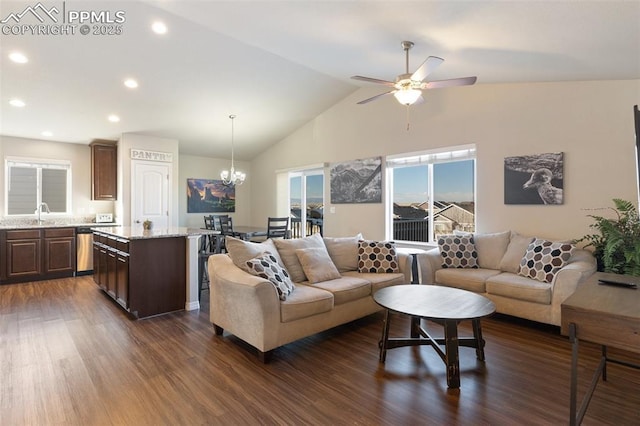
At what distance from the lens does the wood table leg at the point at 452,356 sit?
231cm

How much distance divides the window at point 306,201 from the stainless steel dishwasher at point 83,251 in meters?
4.10

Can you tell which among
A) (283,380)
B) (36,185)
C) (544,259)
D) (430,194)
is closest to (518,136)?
(430,194)

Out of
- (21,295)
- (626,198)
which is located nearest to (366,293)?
(626,198)

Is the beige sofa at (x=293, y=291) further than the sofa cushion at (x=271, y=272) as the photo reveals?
No

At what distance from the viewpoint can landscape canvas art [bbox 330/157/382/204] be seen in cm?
597

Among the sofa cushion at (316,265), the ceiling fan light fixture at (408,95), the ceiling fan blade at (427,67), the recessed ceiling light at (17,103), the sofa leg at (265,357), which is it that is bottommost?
the sofa leg at (265,357)

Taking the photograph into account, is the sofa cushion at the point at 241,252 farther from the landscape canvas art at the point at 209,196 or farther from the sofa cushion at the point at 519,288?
the landscape canvas art at the point at 209,196

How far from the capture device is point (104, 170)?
21.3ft

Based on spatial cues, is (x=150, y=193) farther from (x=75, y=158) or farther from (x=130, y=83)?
(x=130, y=83)

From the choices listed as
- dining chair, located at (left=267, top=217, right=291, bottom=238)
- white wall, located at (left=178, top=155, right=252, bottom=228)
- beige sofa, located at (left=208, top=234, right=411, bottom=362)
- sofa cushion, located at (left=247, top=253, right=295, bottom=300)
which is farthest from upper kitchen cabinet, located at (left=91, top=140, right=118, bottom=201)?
sofa cushion, located at (left=247, top=253, right=295, bottom=300)

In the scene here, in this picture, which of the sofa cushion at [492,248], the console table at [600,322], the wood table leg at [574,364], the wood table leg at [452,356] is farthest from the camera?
the sofa cushion at [492,248]

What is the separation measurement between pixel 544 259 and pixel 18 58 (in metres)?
6.39

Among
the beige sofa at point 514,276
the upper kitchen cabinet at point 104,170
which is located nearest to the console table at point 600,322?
the beige sofa at point 514,276

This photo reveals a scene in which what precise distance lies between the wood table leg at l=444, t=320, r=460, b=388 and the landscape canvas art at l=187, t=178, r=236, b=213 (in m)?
7.14
